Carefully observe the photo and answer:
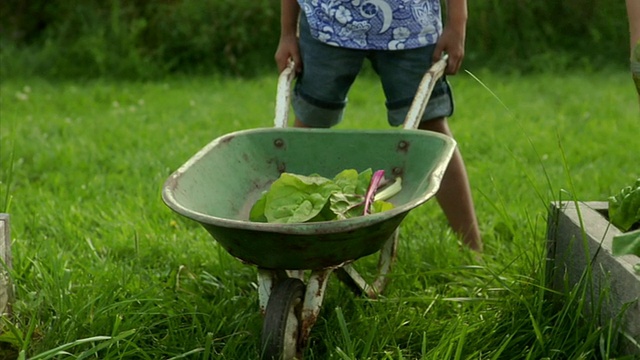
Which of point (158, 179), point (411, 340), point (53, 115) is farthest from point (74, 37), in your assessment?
point (411, 340)

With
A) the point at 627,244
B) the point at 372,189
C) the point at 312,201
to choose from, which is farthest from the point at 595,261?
the point at 312,201

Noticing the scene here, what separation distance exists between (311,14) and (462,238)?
0.87 metres

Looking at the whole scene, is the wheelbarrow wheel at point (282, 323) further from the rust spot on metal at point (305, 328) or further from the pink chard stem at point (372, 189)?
the pink chard stem at point (372, 189)

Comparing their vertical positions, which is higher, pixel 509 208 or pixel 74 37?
pixel 509 208

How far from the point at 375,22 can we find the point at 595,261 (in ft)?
3.50

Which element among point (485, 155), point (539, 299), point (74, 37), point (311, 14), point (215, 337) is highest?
point (311, 14)

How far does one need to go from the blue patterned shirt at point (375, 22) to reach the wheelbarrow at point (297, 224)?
189mm

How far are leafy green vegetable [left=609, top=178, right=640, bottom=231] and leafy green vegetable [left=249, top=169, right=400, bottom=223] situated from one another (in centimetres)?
54

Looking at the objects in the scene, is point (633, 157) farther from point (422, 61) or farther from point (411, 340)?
point (411, 340)

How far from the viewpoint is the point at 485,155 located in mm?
4523

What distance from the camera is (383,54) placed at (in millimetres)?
3016

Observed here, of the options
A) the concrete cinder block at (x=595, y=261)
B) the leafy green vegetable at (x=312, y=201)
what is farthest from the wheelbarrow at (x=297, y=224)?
the concrete cinder block at (x=595, y=261)

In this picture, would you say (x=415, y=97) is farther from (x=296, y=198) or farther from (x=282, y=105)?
(x=296, y=198)

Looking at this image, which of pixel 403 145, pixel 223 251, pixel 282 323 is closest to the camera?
pixel 282 323
